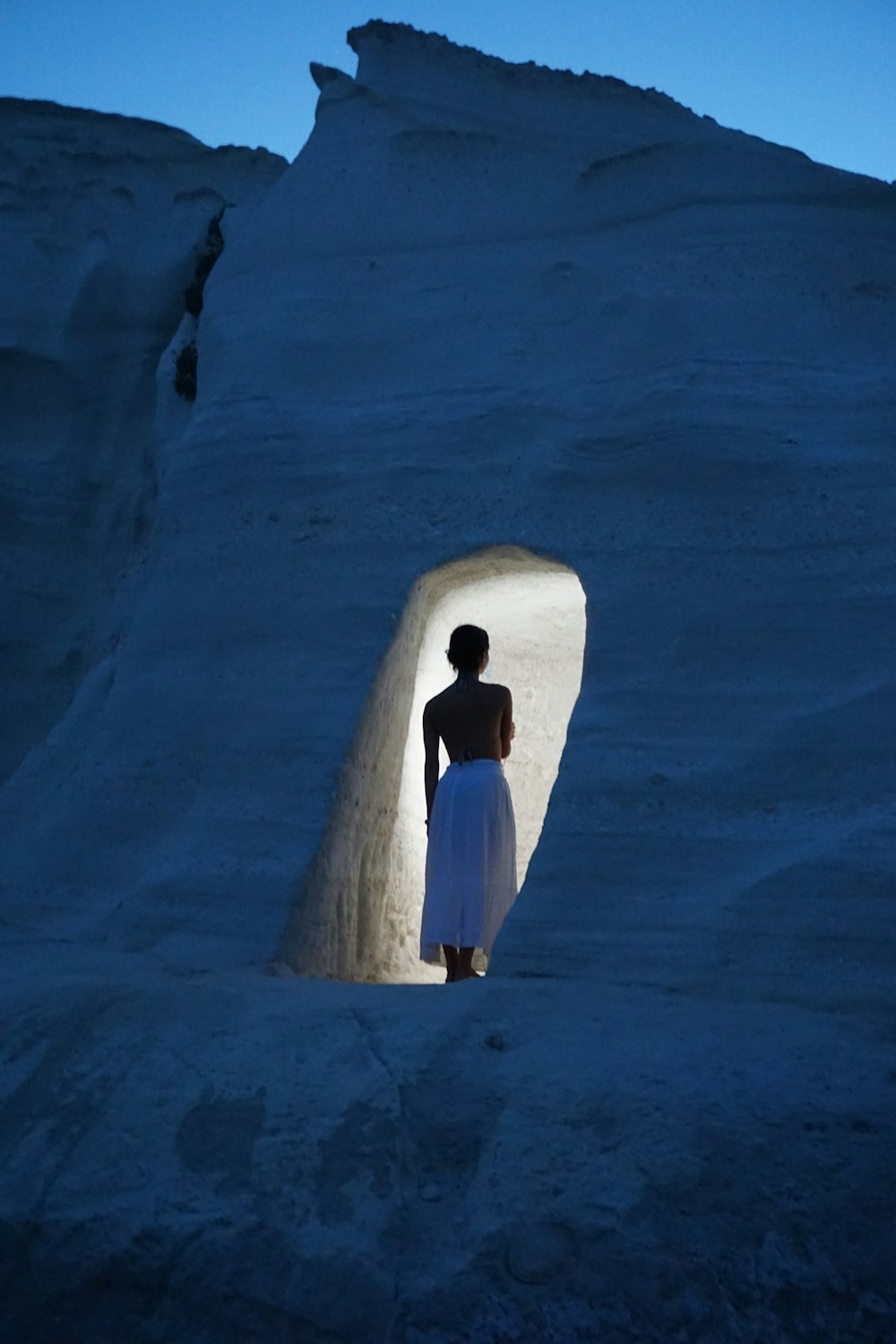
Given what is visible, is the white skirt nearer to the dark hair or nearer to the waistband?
the waistband

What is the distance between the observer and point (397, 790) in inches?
237

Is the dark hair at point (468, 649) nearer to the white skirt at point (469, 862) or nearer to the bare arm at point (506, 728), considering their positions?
the bare arm at point (506, 728)

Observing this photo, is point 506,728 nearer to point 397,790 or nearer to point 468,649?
point 468,649

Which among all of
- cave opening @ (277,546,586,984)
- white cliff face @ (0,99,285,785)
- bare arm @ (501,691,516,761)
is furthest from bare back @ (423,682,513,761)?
white cliff face @ (0,99,285,785)

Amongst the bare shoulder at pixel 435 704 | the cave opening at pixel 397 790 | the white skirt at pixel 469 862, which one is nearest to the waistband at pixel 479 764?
the white skirt at pixel 469 862

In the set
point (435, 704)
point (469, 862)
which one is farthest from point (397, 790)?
point (469, 862)

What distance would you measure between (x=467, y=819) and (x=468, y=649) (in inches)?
29.4

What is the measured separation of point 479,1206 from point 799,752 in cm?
217

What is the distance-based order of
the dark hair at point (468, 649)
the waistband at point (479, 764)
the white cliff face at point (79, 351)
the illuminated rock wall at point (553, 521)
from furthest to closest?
the white cliff face at point (79, 351), the dark hair at point (468, 649), the waistband at point (479, 764), the illuminated rock wall at point (553, 521)

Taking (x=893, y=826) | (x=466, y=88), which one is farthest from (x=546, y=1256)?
(x=466, y=88)

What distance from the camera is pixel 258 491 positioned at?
624cm

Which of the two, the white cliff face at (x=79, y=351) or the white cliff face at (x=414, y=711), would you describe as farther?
the white cliff face at (x=79, y=351)

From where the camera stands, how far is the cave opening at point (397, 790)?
525cm

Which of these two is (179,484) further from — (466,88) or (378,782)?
(466,88)
